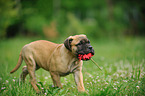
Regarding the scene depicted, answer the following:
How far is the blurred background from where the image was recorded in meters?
20.0

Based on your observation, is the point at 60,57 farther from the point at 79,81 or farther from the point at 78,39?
the point at 79,81

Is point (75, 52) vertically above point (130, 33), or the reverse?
point (75, 52)

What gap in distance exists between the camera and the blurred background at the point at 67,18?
1995cm

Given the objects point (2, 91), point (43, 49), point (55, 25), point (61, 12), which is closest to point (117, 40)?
point (55, 25)

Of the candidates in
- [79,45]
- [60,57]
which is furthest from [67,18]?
[79,45]

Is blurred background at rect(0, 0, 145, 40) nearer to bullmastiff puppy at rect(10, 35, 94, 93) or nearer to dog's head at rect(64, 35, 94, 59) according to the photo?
bullmastiff puppy at rect(10, 35, 94, 93)

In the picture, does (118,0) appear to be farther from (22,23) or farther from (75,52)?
(75,52)

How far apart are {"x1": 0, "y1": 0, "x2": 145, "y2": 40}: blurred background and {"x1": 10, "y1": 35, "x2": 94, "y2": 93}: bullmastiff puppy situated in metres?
11.6

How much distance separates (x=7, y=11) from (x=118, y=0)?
2078 cm

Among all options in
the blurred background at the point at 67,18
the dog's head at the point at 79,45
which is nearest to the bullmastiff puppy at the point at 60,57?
the dog's head at the point at 79,45

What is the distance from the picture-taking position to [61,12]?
89.2 feet

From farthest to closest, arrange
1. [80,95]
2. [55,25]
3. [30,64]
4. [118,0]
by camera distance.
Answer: [118,0]
[55,25]
[30,64]
[80,95]

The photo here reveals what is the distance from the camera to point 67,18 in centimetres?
2331

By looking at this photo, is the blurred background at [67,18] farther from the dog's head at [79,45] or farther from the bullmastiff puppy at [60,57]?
the dog's head at [79,45]
